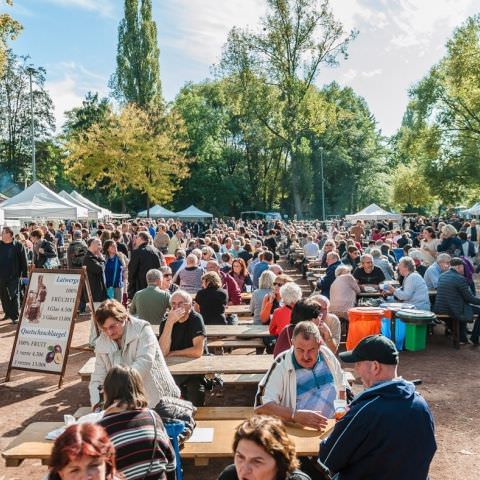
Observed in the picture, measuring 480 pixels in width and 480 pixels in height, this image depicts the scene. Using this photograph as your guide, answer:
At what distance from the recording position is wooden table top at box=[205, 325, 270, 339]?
6945mm

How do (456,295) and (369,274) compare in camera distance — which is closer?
(456,295)

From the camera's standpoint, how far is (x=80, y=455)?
2164 mm

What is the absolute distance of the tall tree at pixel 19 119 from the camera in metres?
54.7

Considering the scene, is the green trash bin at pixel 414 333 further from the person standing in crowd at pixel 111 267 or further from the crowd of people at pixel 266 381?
the person standing in crowd at pixel 111 267

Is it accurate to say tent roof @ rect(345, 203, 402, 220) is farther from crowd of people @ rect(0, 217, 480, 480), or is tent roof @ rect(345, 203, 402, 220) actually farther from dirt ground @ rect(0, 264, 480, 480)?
dirt ground @ rect(0, 264, 480, 480)

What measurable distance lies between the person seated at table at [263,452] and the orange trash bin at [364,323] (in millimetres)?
5819

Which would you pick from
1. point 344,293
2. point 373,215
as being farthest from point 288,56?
point 344,293

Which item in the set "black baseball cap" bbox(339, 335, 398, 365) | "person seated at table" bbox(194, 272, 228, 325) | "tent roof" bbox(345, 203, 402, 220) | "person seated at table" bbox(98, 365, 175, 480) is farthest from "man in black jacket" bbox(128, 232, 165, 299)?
"tent roof" bbox(345, 203, 402, 220)

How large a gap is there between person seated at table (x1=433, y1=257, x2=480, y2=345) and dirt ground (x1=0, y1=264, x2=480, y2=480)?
0.62 metres

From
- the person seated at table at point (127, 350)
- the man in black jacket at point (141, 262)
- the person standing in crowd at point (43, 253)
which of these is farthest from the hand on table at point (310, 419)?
the person standing in crowd at point (43, 253)

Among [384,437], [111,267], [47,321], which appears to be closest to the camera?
[384,437]

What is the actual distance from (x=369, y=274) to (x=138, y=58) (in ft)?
148

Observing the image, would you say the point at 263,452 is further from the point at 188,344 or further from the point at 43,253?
the point at 43,253

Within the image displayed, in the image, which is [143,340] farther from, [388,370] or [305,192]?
[305,192]
